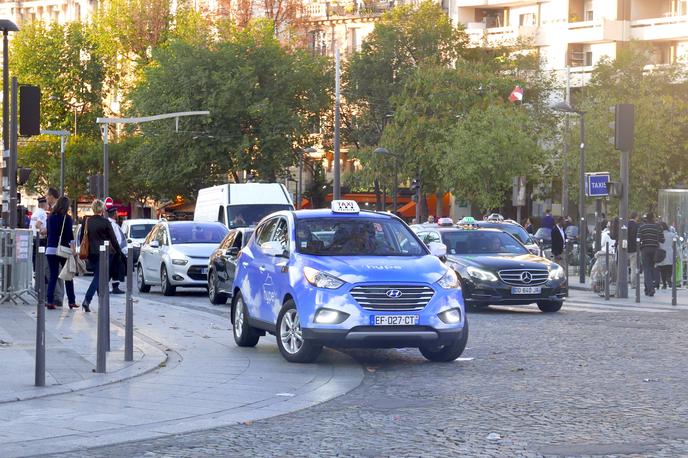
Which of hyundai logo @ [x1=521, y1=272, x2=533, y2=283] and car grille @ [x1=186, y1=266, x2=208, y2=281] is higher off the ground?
hyundai logo @ [x1=521, y1=272, x2=533, y2=283]

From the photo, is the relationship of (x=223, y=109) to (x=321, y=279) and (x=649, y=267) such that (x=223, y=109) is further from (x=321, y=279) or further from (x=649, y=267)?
(x=321, y=279)

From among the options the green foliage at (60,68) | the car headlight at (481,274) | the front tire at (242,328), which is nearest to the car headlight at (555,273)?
the car headlight at (481,274)

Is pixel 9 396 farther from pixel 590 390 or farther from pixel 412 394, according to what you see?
pixel 590 390

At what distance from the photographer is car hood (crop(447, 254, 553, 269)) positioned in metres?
25.4

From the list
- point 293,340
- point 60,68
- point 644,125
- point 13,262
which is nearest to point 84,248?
point 13,262

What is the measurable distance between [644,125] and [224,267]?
1546 inches

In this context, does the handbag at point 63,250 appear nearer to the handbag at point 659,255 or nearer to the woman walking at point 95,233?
the woman walking at point 95,233

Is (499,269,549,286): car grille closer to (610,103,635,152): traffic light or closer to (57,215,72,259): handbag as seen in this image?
(610,103,635,152): traffic light

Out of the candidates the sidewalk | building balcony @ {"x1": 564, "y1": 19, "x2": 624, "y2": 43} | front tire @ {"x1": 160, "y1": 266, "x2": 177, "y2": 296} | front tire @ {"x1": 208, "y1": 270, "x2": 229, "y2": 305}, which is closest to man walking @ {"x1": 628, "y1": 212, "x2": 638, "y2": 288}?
front tire @ {"x1": 208, "y1": 270, "x2": 229, "y2": 305}

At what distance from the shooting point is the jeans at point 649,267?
3225 cm

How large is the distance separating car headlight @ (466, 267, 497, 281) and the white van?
17.3 metres

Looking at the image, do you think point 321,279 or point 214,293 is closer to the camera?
point 321,279

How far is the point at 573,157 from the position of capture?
65.2 meters

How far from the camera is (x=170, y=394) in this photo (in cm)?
1304
